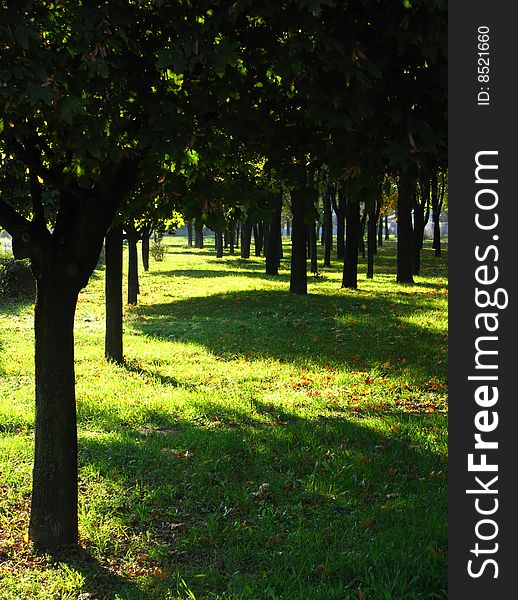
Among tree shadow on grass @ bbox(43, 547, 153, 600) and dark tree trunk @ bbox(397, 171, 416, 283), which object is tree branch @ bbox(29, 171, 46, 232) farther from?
dark tree trunk @ bbox(397, 171, 416, 283)

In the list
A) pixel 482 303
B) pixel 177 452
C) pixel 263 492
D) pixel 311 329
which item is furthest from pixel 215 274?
pixel 482 303

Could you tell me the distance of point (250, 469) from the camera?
6945 millimetres

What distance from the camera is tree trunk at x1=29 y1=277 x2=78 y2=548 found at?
5473mm

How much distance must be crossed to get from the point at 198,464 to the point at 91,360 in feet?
22.2

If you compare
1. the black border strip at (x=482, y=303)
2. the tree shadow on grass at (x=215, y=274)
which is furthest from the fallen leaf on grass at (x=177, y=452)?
the tree shadow on grass at (x=215, y=274)

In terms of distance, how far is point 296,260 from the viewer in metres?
20.9

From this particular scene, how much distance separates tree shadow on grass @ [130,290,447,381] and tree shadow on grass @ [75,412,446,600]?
3900 mm

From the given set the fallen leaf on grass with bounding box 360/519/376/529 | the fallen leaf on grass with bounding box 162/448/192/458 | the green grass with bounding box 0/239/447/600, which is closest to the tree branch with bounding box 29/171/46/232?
the green grass with bounding box 0/239/447/600

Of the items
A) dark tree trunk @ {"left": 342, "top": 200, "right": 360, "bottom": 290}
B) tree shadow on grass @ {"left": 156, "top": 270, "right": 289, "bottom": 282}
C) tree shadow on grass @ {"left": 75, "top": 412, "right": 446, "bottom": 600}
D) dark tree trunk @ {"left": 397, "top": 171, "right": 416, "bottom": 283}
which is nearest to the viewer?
tree shadow on grass @ {"left": 75, "top": 412, "right": 446, "bottom": 600}

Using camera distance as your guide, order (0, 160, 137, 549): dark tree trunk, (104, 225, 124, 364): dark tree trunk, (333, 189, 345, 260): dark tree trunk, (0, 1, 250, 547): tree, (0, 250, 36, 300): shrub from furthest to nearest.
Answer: (333, 189, 345, 260): dark tree trunk
(0, 250, 36, 300): shrub
(104, 225, 124, 364): dark tree trunk
(0, 160, 137, 549): dark tree trunk
(0, 1, 250, 547): tree

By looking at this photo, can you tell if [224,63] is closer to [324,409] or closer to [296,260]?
[324,409]

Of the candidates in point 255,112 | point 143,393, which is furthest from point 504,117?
point 143,393

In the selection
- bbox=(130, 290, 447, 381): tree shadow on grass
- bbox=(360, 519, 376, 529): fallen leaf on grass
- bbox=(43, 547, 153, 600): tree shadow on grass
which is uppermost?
bbox=(130, 290, 447, 381): tree shadow on grass

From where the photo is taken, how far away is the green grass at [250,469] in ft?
16.2
